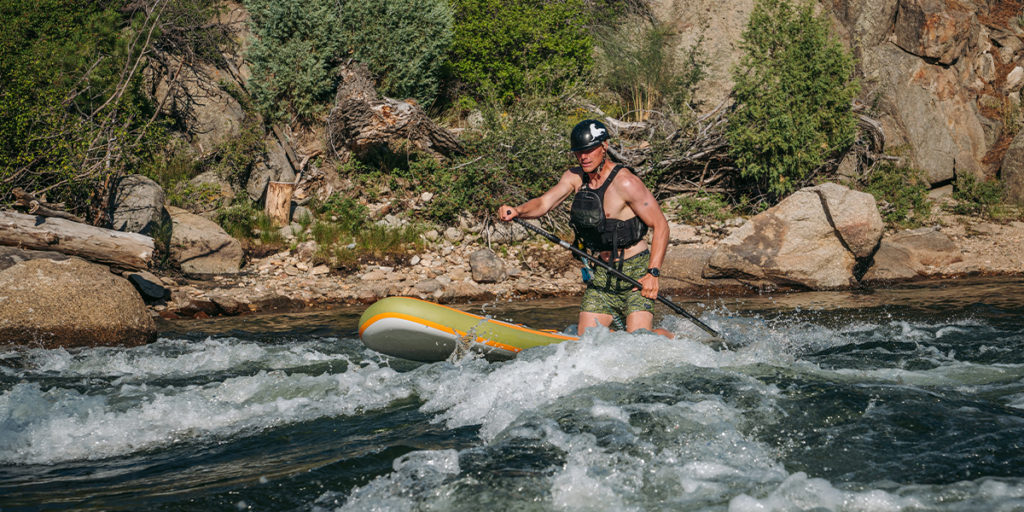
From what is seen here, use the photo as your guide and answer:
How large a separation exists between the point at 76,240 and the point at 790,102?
369 inches

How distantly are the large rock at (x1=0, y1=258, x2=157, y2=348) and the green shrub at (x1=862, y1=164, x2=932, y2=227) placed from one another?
9.79 m

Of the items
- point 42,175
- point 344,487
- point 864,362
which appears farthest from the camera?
point 42,175

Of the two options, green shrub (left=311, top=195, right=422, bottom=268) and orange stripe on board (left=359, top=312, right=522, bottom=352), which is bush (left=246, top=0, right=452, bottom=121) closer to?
green shrub (left=311, top=195, right=422, bottom=268)

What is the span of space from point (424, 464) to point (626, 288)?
7.95ft

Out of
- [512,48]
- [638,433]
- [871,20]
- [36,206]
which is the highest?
[871,20]

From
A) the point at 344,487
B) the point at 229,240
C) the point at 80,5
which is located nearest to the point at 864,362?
the point at 344,487

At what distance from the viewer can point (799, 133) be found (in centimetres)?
1063

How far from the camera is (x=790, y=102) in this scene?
10750 mm

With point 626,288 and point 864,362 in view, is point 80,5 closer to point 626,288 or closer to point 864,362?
point 626,288

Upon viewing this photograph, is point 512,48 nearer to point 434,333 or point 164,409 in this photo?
point 434,333

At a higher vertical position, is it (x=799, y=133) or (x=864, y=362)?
(x=799, y=133)

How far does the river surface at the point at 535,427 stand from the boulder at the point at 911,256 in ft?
10.8

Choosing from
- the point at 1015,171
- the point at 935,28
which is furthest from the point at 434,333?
the point at 935,28

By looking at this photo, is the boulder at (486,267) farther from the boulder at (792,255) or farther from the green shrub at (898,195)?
the green shrub at (898,195)
